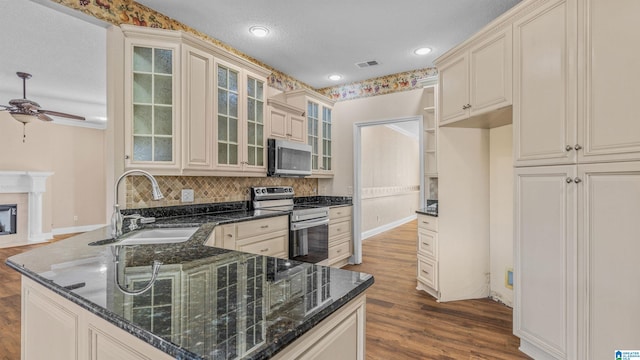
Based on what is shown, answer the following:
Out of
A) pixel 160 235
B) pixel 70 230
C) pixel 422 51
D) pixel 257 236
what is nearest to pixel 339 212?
pixel 257 236

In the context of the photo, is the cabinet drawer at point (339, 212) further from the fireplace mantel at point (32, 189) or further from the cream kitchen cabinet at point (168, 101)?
the fireplace mantel at point (32, 189)

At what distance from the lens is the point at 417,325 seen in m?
2.49

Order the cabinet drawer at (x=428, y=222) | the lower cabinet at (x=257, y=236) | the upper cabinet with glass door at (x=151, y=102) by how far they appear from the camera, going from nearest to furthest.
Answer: the upper cabinet with glass door at (x=151, y=102) → the lower cabinet at (x=257, y=236) → the cabinet drawer at (x=428, y=222)

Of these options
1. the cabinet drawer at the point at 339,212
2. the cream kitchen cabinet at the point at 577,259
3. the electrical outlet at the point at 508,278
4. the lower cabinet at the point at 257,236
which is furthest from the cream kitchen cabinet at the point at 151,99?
the electrical outlet at the point at 508,278

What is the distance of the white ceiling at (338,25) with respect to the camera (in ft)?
8.21

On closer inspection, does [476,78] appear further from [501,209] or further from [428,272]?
[428,272]

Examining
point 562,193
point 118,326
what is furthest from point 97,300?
point 562,193

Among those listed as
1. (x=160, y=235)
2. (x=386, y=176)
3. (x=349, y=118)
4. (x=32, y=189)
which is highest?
(x=349, y=118)

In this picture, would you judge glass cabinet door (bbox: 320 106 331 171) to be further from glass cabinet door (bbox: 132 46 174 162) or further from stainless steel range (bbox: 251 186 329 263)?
glass cabinet door (bbox: 132 46 174 162)

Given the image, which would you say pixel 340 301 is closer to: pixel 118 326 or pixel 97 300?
pixel 118 326

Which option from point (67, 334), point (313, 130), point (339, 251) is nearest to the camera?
point (67, 334)

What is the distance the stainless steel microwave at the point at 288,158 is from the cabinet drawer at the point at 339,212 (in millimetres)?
614

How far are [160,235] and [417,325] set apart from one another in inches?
86.9

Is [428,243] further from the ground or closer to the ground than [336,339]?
closer to the ground
